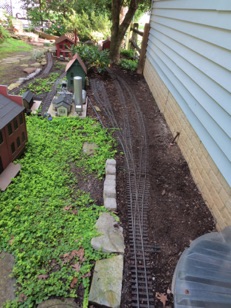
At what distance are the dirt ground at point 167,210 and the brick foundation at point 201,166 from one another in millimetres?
164

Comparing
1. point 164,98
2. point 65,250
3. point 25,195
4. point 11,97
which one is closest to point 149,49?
→ point 164,98

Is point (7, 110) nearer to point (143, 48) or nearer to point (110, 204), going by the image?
point (110, 204)

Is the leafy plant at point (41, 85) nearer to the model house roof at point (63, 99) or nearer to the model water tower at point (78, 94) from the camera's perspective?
the model house roof at point (63, 99)

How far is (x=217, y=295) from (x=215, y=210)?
1.61 metres

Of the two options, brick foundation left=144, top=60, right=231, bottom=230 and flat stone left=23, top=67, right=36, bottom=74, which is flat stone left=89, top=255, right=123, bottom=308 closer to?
brick foundation left=144, top=60, right=231, bottom=230

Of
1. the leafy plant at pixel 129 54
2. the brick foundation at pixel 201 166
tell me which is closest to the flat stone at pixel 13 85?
the brick foundation at pixel 201 166

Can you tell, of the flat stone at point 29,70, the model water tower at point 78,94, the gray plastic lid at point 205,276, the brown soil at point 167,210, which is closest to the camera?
the gray plastic lid at point 205,276

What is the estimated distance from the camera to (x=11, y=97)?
4.41 m

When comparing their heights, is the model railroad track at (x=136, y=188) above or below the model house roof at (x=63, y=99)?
below

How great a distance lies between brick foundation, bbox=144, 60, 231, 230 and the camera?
3.45 m

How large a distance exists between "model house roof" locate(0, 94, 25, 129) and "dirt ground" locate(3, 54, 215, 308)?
79.3 inches

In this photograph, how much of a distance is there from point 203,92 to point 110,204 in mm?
2699

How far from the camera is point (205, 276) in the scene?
2.46 metres

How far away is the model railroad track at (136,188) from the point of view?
2826 millimetres
